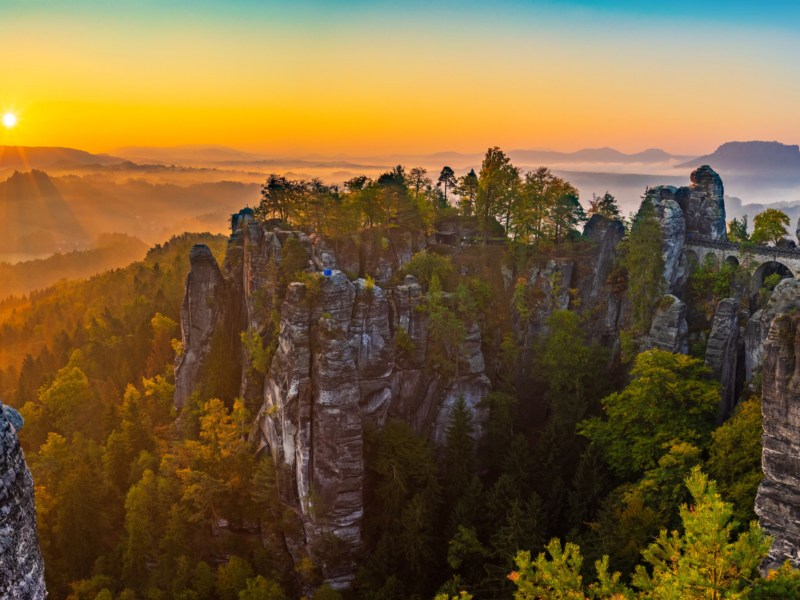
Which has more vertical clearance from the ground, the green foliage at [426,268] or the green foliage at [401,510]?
the green foliage at [426,268]

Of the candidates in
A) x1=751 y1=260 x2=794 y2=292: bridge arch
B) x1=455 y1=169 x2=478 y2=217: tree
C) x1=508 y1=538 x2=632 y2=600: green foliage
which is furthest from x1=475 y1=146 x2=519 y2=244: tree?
x1=508 y1=538 x2=632 y2=600: green foliage

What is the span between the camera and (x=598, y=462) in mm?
38656

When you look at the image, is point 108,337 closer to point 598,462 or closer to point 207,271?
point 207,271

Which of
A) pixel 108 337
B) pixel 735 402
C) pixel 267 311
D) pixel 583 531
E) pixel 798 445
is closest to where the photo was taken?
pixel 798 445

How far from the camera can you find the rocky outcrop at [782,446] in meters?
25.0

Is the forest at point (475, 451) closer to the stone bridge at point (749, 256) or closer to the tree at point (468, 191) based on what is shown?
the tree at point (468, 191)

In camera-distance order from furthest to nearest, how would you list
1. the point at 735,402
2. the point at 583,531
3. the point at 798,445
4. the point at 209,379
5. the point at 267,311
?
the point at 209,379, the point at 267,311, the point at 735,402, the point at 583,531, the point at 798,445

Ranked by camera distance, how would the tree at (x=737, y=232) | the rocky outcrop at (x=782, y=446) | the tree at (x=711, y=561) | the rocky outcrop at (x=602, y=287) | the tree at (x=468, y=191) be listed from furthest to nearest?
the tree at (x=468, y=191) < the rocky outcrop at (x=602, y=287) < the tree at (x=737, y=232) < the rocky outcrop at (x=782, y=446) < the tree at (x=711, y=561)

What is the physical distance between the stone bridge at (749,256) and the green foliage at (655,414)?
37.7 ft

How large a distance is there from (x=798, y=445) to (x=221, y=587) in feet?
113

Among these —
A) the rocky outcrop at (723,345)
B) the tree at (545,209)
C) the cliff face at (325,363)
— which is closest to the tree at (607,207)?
the tree at (545,209)

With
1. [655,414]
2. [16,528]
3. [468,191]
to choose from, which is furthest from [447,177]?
[16,528]

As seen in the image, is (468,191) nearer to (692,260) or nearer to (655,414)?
(692,260)

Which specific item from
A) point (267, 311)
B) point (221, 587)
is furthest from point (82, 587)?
point (267, 311)
